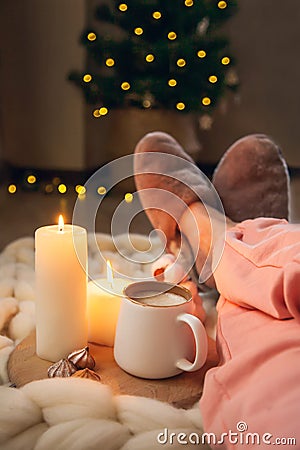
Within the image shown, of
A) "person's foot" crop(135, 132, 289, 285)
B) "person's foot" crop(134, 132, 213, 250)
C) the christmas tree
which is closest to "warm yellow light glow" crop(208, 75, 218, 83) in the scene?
the christmas tree

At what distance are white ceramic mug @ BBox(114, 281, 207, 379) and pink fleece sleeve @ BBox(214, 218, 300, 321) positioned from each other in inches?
3.1

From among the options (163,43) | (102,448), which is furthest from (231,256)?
(163,43)

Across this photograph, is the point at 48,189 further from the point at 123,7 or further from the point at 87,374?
the point at 87,374

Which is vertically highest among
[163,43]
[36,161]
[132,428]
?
[163,43]

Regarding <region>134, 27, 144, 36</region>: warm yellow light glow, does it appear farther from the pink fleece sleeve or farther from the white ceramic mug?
the white ceramic mug

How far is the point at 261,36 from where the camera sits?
275 centimetres

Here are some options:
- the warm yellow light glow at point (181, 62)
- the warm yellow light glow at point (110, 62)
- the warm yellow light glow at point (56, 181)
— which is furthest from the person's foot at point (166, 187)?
the warm yellow light glow at point (56, 181)

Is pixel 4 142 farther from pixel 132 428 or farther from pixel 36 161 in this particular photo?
pixel 132 428

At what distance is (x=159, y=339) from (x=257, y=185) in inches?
20.6

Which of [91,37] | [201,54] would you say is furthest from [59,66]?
[201,54]

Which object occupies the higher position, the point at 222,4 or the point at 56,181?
the point at 222,4

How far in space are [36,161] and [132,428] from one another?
2036mm

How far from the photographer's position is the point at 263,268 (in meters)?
0.64

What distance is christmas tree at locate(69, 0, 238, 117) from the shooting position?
1995 mm
